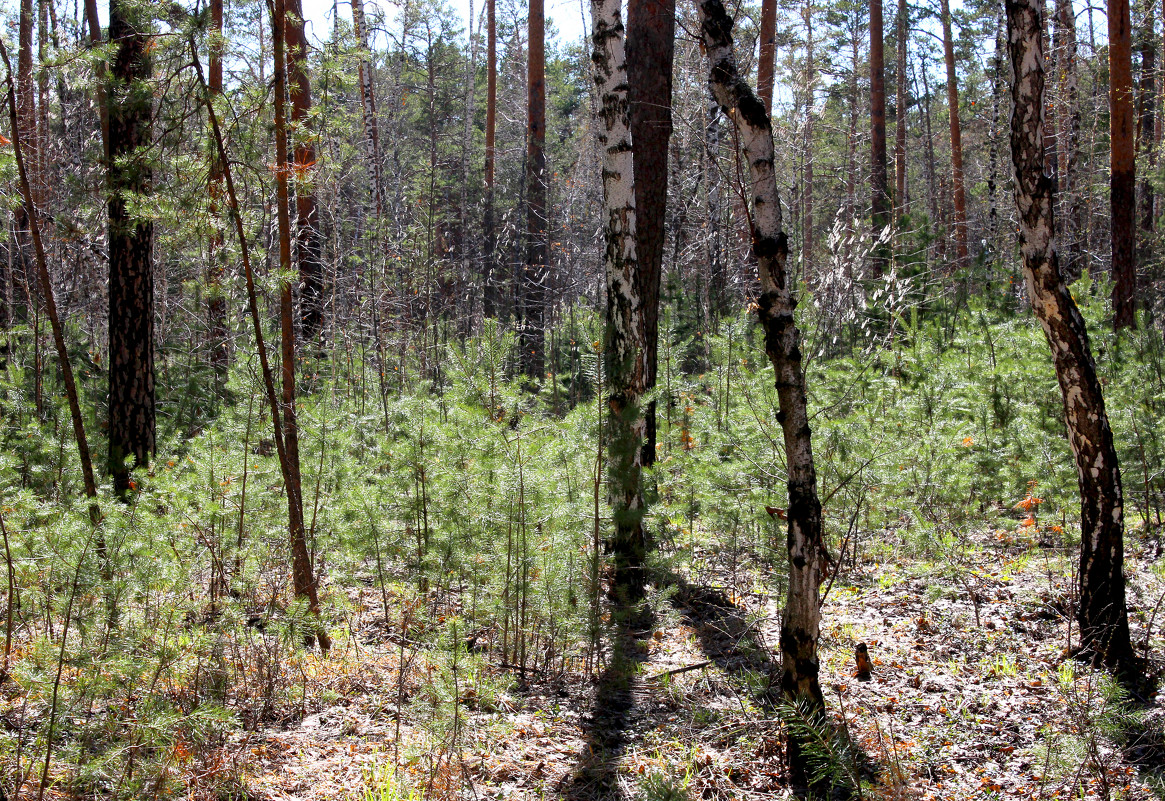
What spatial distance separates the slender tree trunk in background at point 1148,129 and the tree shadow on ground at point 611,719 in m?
14.1

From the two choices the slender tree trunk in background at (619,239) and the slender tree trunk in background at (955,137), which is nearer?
the slender tree trunk in background at (619,239)

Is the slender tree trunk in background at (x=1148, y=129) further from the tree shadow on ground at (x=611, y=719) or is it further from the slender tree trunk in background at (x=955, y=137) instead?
the tree shadow on ground at (x=611, y=719)

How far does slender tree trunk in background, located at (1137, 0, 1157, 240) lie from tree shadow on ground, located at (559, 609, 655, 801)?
14.1 meters

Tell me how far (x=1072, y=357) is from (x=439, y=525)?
3.61 meters

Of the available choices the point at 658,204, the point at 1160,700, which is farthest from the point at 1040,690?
the point at 658,204

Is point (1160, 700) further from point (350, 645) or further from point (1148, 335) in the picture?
point (1148, 335)

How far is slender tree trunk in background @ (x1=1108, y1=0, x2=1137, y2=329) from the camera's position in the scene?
955 centimetres

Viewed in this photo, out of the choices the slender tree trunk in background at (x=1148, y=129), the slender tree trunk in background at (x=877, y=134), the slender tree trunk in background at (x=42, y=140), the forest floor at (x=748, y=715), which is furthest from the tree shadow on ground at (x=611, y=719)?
the slender tree trunk in background at (x=1148, y=129)

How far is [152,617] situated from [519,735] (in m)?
2.08

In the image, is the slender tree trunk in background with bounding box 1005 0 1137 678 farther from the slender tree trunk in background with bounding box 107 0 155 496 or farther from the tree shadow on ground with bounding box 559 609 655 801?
the slender tree trunk in background with bounding box 107 0 155 496

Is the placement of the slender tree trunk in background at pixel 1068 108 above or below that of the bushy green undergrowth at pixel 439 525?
above

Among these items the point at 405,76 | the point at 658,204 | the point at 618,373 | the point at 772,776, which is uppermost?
the point at 405,76

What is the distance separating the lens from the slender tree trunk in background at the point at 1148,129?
1399cm

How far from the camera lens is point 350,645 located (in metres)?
4.62
